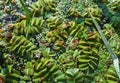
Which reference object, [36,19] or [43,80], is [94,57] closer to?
[43,80]

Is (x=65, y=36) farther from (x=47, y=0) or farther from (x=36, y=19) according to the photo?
(x=47, y=0)

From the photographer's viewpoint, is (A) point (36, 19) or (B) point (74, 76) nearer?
(B) point (74, 76)

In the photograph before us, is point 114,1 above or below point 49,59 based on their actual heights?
above

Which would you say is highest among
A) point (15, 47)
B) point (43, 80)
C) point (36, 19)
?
point (36, 19)

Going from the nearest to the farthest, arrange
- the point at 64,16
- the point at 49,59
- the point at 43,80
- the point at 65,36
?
the point at 43,80, the point at 49,59, the point at 65,36, the point at 64,16

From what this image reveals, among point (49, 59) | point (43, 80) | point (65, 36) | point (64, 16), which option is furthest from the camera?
point (64, 16)

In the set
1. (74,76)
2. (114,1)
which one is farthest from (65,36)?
(114,1)
